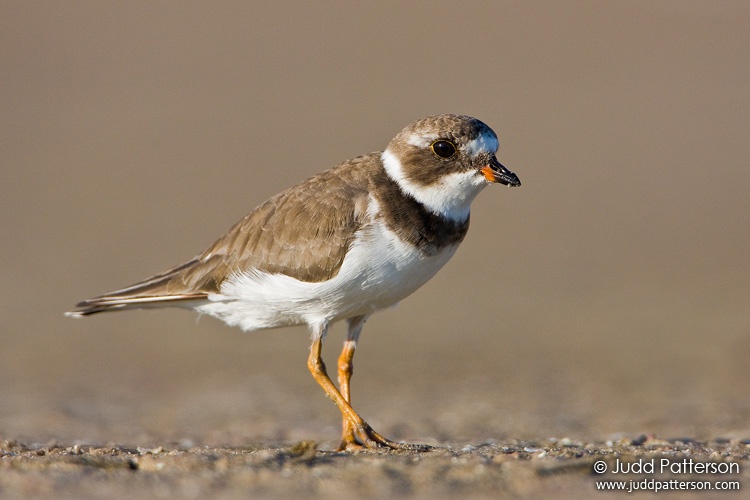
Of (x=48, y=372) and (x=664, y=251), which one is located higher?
(x=664, y=251)

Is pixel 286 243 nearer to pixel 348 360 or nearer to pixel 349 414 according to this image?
pixel 348 360

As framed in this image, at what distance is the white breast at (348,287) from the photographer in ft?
22.4

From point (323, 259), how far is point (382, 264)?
41 cm

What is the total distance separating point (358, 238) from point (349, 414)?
1185mm

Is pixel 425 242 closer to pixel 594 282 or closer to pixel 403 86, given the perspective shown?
pixel 594 282

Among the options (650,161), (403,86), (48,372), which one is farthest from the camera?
(403,86)

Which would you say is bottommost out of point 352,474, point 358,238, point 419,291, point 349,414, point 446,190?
point 352,474

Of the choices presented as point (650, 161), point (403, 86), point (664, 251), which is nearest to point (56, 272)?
point (664, 251)

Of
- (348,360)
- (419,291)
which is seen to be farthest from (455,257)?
(348,360)

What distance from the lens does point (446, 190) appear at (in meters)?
7.12

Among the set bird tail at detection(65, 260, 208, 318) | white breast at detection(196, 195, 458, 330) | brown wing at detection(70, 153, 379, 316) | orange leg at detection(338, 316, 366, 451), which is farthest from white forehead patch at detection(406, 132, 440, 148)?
bird tail at detection(65, 260, 208, 318)

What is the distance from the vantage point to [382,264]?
268 inches

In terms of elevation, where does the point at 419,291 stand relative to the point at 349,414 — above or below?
above

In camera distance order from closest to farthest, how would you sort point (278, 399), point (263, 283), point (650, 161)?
1. point (263, 283)
2. point (278, 399)
3. point (650, 161)
